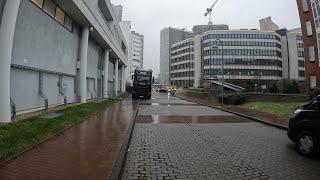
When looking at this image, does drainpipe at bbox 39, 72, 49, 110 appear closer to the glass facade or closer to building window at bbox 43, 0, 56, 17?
building window at bbox 43, 0, 56, 17

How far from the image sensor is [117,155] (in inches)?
297

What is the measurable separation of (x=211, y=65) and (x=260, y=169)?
10622 centimetres

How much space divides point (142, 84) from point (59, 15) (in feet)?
83.4

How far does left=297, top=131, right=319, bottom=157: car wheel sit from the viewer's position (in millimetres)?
7969

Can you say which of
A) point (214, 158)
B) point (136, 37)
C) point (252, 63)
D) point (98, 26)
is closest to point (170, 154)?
point (214, 158)

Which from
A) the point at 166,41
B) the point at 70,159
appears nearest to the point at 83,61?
the point at 70,159

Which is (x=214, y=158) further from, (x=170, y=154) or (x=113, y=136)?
(x=113, y=136)

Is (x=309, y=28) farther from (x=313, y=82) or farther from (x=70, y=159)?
(x=70, y=159)

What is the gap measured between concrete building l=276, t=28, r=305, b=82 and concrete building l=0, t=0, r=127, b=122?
89347mm

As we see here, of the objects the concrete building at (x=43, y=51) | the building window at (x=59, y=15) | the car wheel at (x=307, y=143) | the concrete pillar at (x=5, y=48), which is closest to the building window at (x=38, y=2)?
the concrete building at (x=43, y=51)

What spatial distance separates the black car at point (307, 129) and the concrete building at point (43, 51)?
9.42m

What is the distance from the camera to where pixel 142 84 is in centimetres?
4497

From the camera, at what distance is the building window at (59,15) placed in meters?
19.6

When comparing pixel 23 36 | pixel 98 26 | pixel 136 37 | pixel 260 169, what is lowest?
pixel 260 169
